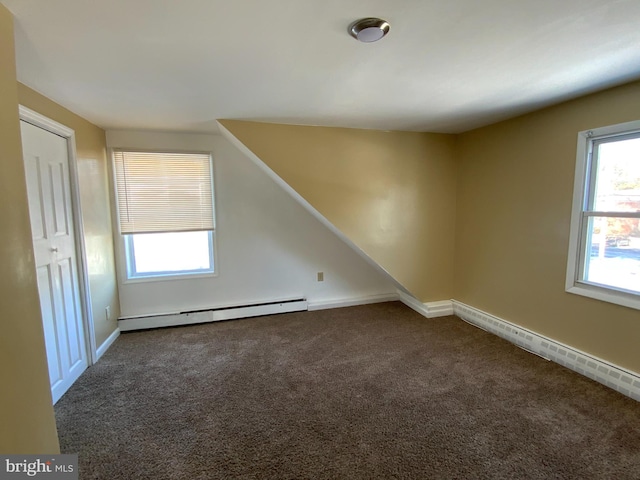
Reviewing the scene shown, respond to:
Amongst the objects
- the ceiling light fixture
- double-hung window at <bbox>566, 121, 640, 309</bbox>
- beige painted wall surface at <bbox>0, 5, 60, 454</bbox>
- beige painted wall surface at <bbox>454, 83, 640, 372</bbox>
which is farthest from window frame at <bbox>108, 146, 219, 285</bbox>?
double-hung window at <bbox>566, 121, 640, 309</bbox>

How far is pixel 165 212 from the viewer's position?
10.5 feet

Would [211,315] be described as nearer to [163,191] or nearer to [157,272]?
[157,272]

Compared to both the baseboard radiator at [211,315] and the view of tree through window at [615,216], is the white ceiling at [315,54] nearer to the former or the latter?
the view of tree through window at [615,216]

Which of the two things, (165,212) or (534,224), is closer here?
(534,224)

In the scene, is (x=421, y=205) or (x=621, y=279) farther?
(x=421, y=205)

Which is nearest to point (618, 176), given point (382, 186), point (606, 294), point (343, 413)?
point (606, 294)

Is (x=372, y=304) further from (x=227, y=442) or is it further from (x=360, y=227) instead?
(x=227, y=442)

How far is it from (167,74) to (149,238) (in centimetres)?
213

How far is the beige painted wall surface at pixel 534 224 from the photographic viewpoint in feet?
6.86

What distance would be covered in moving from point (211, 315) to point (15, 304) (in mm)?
2331

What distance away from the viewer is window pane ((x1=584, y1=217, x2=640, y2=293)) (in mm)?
2035

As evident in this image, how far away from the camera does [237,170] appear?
3369mm

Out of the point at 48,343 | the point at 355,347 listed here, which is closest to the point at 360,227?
the point at 355,347

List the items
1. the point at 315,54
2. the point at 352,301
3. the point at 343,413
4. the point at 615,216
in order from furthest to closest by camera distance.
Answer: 1. the point at 352,301
2. the point at 615,216
3. the point at 343,413
4. the point at 315,54
